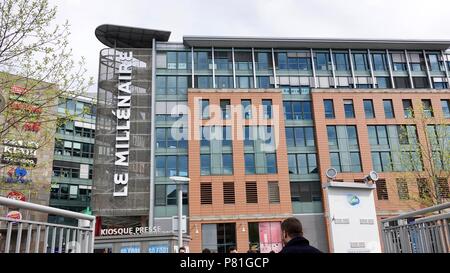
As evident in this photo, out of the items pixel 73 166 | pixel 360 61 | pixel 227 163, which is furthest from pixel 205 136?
pixel 73 166

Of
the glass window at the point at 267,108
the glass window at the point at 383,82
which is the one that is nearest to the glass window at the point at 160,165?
the glass window at the point at 267,108

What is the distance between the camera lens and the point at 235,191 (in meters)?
38.1

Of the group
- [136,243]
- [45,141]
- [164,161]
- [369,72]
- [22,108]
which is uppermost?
[369,72]

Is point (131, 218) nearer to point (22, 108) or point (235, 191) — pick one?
point (235, 191)

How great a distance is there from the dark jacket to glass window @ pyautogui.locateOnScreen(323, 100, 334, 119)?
39.4 meters

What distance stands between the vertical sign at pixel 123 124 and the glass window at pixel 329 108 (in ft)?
67.5

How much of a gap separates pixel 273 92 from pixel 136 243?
24741 mm

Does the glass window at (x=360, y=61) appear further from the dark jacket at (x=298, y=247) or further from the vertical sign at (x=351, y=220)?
the dark jacket at (x=298, y=247)

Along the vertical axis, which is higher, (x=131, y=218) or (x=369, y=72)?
(x=369, y=72)

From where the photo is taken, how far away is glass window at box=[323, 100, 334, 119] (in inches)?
1660

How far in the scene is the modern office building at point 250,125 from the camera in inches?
1489

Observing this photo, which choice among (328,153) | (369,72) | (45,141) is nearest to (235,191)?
(328,153)

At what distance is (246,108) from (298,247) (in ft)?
124
